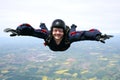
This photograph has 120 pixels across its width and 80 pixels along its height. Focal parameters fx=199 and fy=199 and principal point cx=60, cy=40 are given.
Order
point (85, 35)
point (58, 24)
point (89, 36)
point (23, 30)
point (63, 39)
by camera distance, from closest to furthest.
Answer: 1. point (58, 24)
2. point (23, 30)
3. point (89, 36)
4. point (85, 35)
5. point (63, 39)

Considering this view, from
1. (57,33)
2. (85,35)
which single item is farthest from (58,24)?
(85,35)

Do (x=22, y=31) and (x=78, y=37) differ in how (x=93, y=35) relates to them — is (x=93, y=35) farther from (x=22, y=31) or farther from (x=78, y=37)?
(x=22, y=31)

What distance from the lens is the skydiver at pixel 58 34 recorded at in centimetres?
866

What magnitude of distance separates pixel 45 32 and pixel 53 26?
1.61 m

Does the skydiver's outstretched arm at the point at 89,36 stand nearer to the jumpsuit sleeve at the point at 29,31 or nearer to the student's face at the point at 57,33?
the student's face at the point at 57,33

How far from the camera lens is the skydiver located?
866 cm

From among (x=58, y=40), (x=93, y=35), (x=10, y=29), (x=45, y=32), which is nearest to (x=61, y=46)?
(x=58, y=40)

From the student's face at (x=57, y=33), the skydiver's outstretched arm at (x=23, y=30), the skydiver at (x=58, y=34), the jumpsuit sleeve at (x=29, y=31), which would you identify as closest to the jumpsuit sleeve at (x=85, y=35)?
the skydiver at (x=58, y=34)

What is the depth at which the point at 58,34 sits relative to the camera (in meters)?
8.92

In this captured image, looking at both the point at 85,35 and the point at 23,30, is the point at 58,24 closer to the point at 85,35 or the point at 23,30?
the point at 85,35

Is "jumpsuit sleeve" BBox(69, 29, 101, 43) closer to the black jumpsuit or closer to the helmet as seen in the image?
the black jumpsuit

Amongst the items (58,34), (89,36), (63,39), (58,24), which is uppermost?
(58,24)

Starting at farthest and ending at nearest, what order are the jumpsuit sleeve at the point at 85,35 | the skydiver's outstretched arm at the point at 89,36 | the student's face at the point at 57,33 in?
the student's face at the point at 57,33, the jumpsuit sleeve at the point at 85,35, the skydiver's outstretched arm at the point at 89,36

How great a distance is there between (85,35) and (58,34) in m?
1.28
